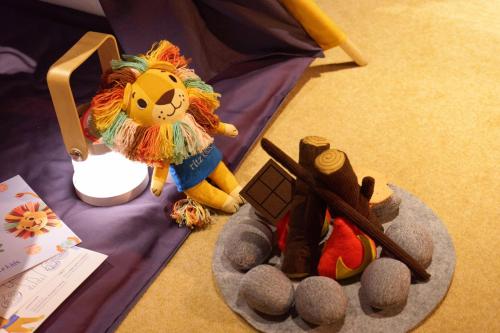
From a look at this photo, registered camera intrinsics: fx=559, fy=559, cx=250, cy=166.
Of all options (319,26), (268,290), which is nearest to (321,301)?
(268,290)

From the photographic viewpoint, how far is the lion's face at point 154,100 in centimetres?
107

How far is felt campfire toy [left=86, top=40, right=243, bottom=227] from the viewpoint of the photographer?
1.07 meters

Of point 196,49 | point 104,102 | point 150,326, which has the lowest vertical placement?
point 150,326

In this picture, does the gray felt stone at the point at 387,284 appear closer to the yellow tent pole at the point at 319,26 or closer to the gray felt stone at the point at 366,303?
the gray felt stone at the point at 366,303

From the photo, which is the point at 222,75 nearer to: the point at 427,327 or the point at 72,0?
the point at 72,0

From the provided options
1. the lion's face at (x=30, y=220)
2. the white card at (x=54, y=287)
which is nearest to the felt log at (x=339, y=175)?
the white card at (x=54, y=287)

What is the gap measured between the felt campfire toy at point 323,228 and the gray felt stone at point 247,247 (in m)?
0.04

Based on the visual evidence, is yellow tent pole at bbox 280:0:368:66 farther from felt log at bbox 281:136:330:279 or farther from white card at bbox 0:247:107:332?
white card at bbox 0:247:107:332

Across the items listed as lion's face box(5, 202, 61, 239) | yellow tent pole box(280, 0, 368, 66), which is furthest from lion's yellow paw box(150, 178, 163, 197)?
yellow tent pole box(280, 0, 368, 66)

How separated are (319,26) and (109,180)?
75cm

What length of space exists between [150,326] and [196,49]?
78 cm

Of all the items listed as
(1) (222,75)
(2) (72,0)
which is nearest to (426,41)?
A: (1) (222,75)

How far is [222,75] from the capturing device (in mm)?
1589

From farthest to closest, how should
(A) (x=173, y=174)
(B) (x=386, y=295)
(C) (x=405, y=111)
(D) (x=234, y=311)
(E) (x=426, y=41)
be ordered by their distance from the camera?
1. (E) (x=426, y=41)
2. (C) (x=405, y=111)
3. (A) (x=173, y=174)
4. (D) (x=234, y=311)
5. (B) (x=386, y=295)
